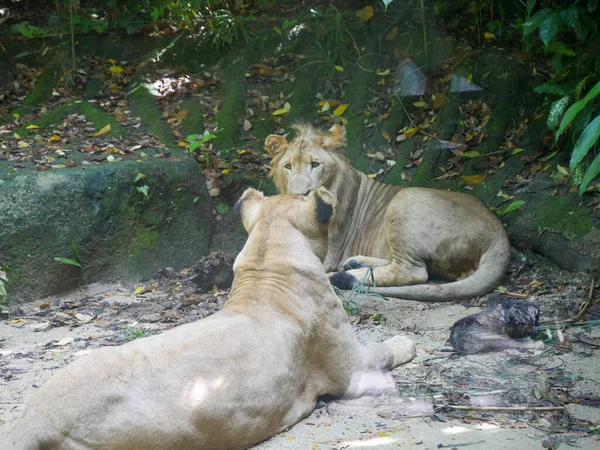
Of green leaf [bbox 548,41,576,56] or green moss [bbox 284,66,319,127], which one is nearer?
green leaf [bbox 548,41,576,56]

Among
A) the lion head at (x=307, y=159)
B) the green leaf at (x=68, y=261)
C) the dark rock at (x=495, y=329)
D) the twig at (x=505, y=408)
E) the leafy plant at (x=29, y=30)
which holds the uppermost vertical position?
the leafy plant at (x=29, y=30)

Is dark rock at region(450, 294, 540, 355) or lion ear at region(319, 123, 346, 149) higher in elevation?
lion ear at region(319, 123, 346, 149)

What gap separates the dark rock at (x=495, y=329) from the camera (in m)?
5.24

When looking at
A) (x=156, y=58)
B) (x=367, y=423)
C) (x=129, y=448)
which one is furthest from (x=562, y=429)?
(x=156, y=58)

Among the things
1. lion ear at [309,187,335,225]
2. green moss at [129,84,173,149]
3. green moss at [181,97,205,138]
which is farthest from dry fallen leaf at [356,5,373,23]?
lion ear at [309,187,335,225]

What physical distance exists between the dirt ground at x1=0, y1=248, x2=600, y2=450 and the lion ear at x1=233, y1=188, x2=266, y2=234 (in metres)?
1.21

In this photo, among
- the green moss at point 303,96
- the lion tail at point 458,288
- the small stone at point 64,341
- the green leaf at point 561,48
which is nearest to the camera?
the small stone at point 64,341

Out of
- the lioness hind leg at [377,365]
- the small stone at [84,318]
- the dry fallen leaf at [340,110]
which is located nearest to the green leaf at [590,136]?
the lioness hind leg at [377,365]

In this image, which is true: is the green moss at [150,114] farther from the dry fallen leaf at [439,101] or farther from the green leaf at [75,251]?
the dry fallen leaf at [439,101]

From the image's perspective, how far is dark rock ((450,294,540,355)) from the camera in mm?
5242

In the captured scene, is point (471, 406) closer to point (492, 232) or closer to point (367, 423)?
point (367, 423)

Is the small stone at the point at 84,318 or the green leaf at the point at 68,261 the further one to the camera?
the green leaf at the point at 68,261

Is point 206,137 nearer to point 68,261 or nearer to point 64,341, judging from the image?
point 68,261

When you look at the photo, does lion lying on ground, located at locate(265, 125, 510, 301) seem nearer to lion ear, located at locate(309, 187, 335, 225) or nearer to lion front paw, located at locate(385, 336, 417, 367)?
lion front paw, located at locate(385, 336, 417, 367)
